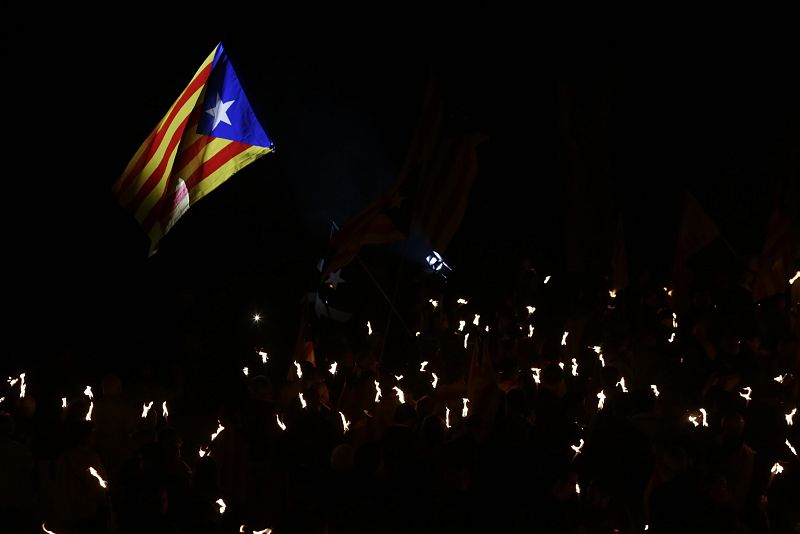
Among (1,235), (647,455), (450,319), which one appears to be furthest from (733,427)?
(1,235)

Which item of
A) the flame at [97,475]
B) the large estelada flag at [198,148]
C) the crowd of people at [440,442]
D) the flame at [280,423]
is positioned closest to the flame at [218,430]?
the crowd of people at [440,442]

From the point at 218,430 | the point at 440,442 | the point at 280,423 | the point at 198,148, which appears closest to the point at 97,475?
the point at 218,430

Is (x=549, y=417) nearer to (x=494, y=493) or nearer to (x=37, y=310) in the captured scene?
(x=494, y=493)

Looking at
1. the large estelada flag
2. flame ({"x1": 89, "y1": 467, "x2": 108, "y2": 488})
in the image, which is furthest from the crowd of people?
the large estelada flag

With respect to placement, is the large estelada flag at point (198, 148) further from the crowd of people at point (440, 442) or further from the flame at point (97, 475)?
the flame at point (97, 475)

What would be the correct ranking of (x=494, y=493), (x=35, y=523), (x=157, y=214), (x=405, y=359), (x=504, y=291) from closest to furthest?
(x=494, y=493)
(x=35, y=523)
(x=157, y=214)
(x=405, y=359)
(x=504, y=291)

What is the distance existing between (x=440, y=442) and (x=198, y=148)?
375 cm

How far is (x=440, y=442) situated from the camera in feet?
17.7

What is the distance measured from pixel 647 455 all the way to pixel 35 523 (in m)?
4.08

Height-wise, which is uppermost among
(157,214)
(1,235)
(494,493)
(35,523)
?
(1,235)

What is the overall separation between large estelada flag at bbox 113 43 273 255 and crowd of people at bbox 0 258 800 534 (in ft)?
5.05

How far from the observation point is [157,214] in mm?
7715

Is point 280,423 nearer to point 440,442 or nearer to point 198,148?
point 440,442

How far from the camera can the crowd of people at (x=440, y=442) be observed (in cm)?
504
